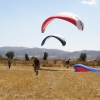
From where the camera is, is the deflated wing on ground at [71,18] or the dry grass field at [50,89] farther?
the deflated wing on ground at [71,18]

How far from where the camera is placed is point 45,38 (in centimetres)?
4509

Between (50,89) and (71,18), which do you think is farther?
(71,18)

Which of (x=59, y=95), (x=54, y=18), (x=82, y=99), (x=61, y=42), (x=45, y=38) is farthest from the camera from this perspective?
(x=45, y=38)

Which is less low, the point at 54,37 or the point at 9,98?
the point at 54,37

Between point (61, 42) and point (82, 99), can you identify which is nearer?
point (82, 99)

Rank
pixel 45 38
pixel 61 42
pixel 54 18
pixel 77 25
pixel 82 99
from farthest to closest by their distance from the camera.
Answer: pixel 45 38, pixel 61 42, pixel 54 18, pixel 77 25, pixel 82 99

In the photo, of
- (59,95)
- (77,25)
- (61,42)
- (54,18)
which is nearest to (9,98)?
(59,95)

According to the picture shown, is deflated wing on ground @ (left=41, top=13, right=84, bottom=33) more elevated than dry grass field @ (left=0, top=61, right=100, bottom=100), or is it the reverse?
deflated wing on ground @ (left=41, top=13, right=84, bottom=33)

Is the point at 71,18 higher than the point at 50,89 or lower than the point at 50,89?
higher

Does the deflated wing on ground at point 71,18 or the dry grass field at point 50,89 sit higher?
the deflated wing on ground at point 71,18

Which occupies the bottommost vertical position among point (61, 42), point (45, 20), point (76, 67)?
point (76, 67)

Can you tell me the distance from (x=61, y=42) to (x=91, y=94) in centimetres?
2815

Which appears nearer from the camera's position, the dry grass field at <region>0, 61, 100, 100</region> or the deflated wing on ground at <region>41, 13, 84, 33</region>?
the dry grass field at <region>0, 61, 100, 100</region>

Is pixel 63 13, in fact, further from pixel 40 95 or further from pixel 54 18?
pixel 40 95
